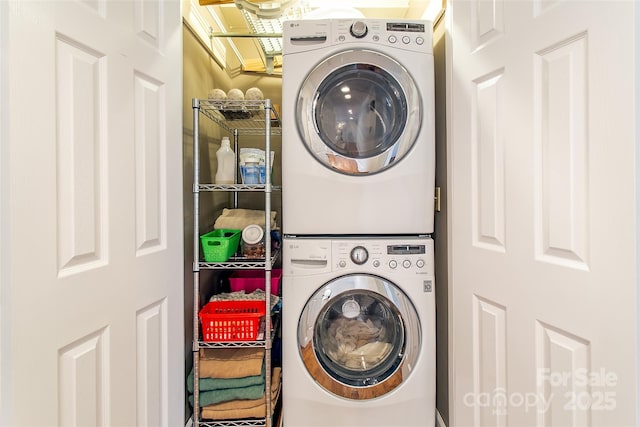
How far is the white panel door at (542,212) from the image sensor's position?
2.37 feet

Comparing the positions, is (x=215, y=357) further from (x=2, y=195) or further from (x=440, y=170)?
(x=440, y=170)

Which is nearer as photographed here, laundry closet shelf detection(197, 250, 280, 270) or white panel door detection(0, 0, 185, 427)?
white panel door detection(0, 0, 185, 427)

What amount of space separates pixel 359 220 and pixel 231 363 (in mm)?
855

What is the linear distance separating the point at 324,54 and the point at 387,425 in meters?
1.61

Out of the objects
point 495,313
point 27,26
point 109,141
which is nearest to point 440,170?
point 495,313

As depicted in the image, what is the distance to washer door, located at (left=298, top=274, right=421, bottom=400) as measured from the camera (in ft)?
4.28

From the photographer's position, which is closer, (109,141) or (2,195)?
(2,195)

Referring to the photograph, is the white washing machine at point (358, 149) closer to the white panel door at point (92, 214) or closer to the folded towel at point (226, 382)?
the white panel door at point (92, 214)

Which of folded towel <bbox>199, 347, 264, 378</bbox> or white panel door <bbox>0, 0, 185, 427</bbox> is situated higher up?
white panel door <bbox>0, 0, 185, 427</bbox>

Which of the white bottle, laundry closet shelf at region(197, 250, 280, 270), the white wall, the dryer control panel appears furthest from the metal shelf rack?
the white wall

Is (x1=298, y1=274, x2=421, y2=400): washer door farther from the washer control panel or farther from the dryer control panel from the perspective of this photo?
the dryer control panel

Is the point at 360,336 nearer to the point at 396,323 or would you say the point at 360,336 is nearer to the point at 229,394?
the point at 396,323

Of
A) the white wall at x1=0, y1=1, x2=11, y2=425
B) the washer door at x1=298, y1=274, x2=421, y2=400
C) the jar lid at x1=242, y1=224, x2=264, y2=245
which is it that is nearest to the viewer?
the white wall at x1=0, y1=1, x2=11, y2=425

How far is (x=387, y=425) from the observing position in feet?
4.32
